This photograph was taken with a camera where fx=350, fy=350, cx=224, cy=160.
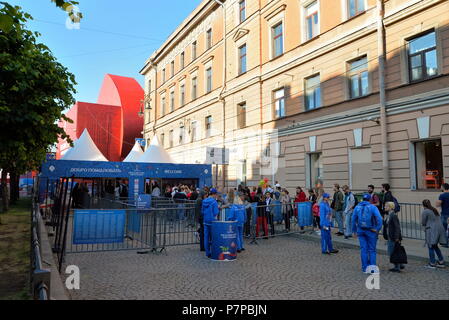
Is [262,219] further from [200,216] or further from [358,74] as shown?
[358,74]

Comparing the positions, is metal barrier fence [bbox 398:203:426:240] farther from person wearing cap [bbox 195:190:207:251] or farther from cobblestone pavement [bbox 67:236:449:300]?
person wearing cap [bbox 195:190:207:251]

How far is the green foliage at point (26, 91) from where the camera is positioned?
9008mm

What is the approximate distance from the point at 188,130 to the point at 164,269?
24.8 m

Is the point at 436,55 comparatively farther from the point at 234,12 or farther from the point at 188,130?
the point at 188,130

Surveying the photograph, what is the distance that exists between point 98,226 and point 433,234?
25.7ft

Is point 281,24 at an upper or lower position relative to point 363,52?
upper

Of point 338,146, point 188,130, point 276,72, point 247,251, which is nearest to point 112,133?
point 188,130

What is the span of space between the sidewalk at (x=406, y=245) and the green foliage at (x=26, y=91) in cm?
898

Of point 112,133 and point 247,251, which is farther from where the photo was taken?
point 112,133

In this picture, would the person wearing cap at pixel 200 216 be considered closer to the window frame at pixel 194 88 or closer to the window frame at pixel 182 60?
the window frame at pixel 194 88

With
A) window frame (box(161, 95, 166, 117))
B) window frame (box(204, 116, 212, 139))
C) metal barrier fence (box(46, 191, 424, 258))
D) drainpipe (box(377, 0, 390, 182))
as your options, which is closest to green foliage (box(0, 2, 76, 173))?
metal barrier fence (box(46, 191, 424, 258))

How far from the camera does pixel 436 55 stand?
12820 mm

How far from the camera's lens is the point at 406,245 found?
1012 centimetres

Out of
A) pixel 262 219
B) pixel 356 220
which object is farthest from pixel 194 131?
pixel 356 220
